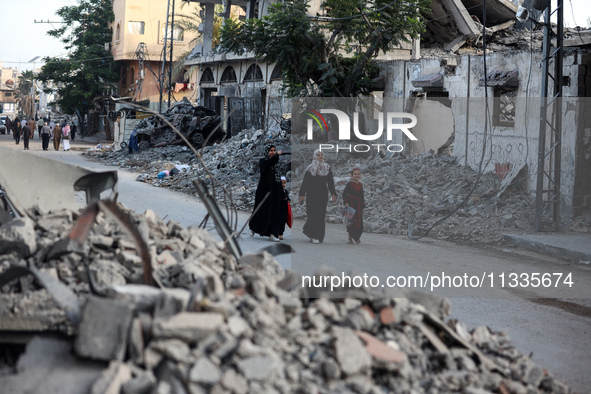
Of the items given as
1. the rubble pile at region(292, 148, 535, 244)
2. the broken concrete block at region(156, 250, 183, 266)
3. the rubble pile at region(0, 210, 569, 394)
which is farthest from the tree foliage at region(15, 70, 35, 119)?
the rubble pile at region(0, 210, 569, 394)

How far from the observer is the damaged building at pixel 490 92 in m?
12.7

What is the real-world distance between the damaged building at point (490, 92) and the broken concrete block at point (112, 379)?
33.8ft

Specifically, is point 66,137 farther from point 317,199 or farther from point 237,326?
point 237,326

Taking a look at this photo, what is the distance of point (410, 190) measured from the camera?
48.9ft

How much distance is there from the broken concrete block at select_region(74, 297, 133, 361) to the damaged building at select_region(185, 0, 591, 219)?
33.2 ft

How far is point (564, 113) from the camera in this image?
41.8 ft

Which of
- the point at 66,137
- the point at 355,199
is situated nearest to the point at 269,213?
the point at 355,199

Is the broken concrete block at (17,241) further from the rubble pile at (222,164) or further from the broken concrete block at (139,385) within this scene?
the rubble pile at (222,164)

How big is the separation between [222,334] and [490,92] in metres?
13.2

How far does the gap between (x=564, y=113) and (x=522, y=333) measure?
778 centimetres

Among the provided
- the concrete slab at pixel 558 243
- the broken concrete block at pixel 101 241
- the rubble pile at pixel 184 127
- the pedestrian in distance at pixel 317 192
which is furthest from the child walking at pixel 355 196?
the rubble pile at pixel 184 127

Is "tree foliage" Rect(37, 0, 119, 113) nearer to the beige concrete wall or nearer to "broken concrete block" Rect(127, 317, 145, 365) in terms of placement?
the beige concrete wall

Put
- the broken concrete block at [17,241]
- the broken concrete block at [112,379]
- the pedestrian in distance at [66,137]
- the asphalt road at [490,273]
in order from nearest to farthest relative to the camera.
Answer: the broken concrete block at [112,379], the broken concrete block at [17,241], the asphalt road at [490,273], the pedestrian in distance at [66,137]

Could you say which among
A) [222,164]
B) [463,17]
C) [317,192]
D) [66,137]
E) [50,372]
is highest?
[463,17]
